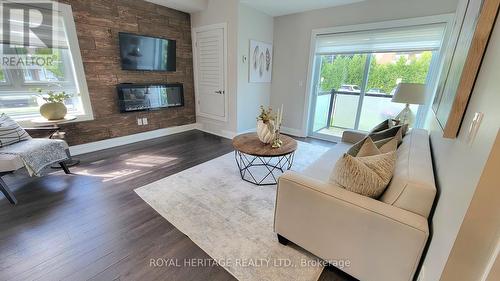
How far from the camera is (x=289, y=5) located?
3.66 m

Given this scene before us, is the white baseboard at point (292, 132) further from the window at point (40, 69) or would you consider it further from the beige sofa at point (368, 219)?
the window at point (40, 69)

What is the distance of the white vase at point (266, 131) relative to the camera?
7.78ft

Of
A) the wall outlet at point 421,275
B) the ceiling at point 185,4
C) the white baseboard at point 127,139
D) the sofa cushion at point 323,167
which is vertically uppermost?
the ceiling at point 185,4

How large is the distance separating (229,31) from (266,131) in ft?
7.92

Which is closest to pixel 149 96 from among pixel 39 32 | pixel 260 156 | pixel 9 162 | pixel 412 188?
pixel 39 32

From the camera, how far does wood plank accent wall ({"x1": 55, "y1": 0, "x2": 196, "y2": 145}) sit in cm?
315

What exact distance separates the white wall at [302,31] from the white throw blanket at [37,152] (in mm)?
3800

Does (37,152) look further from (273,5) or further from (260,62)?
(273,5)

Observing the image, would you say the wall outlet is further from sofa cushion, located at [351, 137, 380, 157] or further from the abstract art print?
the abstract art print

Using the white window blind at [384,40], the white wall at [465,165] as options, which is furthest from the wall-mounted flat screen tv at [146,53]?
the white wall at [465,165]

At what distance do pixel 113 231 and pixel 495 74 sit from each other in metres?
2.50

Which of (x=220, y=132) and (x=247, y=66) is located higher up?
(x=247, y=66)

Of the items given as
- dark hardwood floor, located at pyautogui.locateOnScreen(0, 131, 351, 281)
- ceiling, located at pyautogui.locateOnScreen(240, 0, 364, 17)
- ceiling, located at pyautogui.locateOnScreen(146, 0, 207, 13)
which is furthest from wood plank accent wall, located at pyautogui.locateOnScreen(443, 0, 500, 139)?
ceiling, located at pyautogui.locateOnScreen(146, 0, 207, 13)

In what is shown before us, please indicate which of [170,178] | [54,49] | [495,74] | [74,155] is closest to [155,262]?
[170,178]
